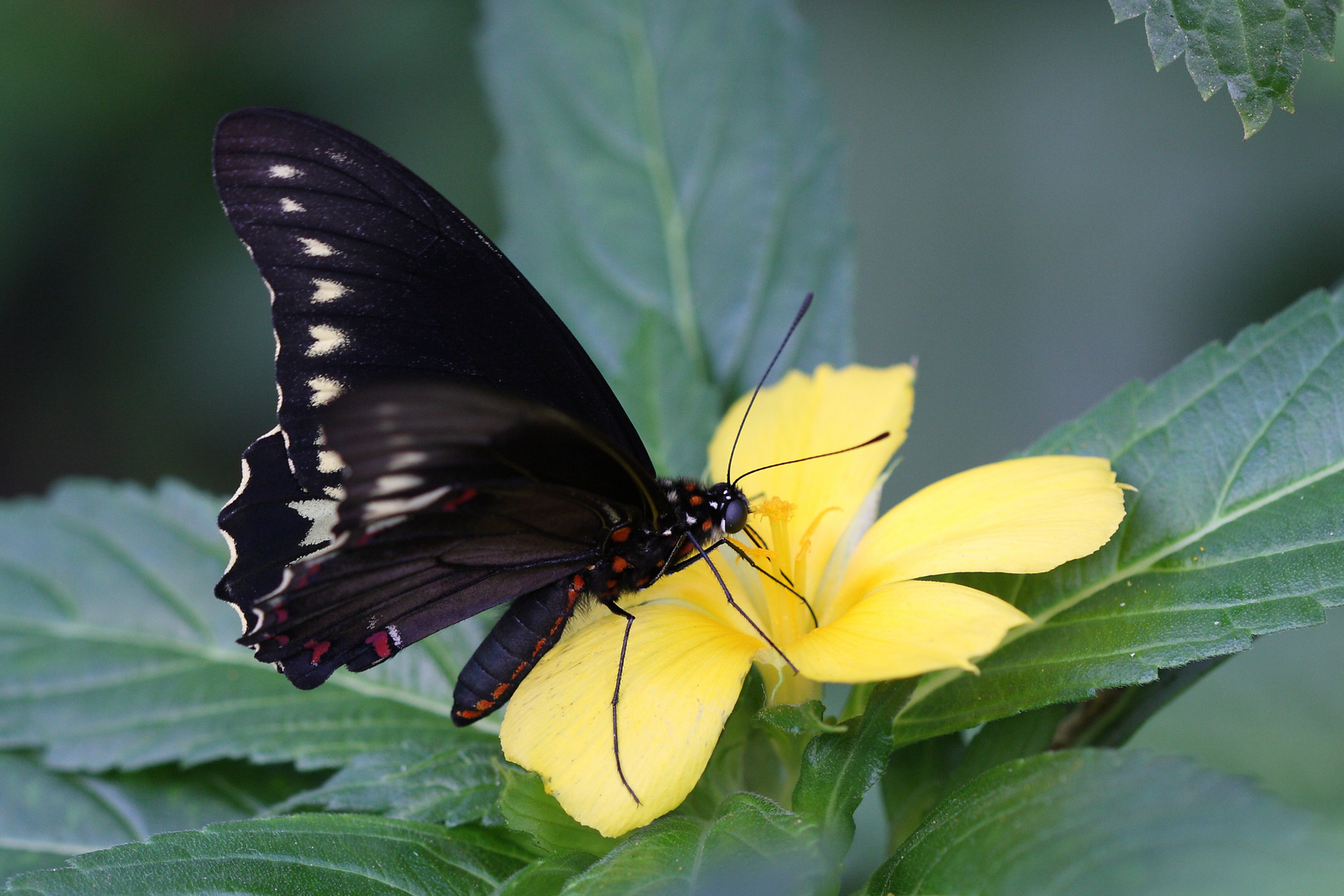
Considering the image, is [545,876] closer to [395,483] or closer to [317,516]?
[395,483]

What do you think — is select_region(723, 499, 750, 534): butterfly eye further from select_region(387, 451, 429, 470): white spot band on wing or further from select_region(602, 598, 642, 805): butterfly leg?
select_region(387, 451, 429, 470): white spot band on wing

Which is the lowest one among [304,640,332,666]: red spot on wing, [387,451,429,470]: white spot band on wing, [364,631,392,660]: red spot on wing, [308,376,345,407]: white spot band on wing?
[364,631,392,660]: red spot on wing

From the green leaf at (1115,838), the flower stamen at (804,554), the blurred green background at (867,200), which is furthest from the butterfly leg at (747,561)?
the blurred green background at (867,200)

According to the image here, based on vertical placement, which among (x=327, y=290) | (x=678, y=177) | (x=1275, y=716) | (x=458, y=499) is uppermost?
(x=678, y=177)

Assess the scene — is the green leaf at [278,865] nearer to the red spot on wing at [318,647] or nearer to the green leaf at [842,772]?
the red spot on wing at [318,647]

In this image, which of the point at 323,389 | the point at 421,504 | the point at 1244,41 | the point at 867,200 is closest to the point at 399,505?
the point at 421,504

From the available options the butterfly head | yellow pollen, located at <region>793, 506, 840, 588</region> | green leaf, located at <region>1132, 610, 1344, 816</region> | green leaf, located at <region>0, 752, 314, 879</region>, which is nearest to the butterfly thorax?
the butterfly head
